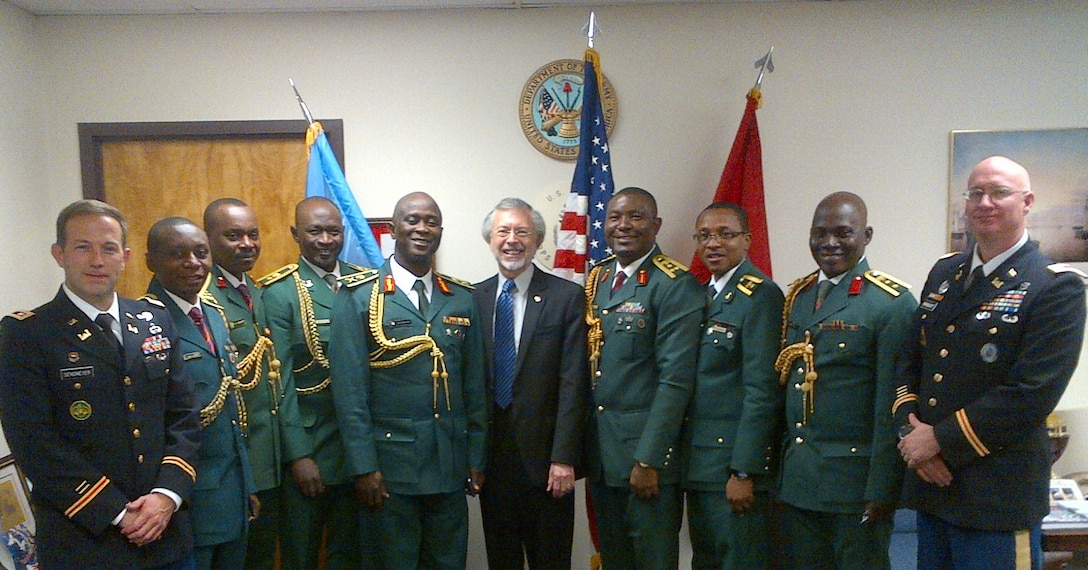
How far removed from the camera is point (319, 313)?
2.54 meters

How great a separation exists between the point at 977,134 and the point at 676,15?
5.38 ft

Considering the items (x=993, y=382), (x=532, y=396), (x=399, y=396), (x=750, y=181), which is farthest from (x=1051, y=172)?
(x=399, y=396)

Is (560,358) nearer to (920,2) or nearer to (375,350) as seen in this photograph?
(375,350)

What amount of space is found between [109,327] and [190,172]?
1866mm

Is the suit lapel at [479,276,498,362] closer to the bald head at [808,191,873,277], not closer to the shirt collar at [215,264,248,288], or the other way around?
the shirt collar at [215,264,248,288]

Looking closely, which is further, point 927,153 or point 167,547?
point 927,153

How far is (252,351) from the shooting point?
2.31 metres

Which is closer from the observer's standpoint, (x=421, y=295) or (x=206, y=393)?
(x=206, y=393)

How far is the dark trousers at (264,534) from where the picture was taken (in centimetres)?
244

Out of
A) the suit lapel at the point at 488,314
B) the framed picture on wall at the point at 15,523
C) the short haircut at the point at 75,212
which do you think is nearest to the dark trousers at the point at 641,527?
A: the suit lapel at the point at 488,314

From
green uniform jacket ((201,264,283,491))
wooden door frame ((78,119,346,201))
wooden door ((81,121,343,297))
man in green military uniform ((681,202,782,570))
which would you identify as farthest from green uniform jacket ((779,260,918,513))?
wooden door ((81,121,343,297))

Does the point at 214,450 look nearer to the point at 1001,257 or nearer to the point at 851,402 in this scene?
the point at 851,402

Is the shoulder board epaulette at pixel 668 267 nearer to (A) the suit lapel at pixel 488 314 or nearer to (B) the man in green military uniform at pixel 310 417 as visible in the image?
(A) the suit lapel at pixel 488 314

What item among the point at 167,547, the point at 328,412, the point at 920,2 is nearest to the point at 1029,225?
the point at 920,2
